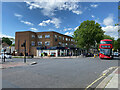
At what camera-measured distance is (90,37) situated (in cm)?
4078

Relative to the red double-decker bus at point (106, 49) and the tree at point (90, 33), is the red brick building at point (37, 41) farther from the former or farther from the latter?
the red double-decker bus at point (106, 49)

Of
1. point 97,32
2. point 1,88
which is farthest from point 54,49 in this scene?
point 1,88

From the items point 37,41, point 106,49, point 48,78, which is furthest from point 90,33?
point 48,78

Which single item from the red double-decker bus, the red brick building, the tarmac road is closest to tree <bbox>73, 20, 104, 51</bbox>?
the red brick building

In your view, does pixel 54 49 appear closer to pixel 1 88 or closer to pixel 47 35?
pixel 47 35

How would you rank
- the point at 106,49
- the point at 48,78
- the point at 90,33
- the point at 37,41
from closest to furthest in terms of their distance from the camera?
the point at 48,78
the point at 106,49
the point at 90,33
the point at 37,41

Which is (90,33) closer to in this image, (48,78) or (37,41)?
(37,41)

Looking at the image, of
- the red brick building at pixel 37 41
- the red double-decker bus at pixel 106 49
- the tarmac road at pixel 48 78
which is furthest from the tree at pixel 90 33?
the tarmac road at pixel 48 78

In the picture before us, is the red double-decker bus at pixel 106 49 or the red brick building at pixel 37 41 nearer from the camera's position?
the red double-decker bus at pixel 106 49

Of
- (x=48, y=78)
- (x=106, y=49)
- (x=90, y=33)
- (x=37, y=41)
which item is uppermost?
(x=90, y=33)

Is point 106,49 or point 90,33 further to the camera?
point 90,33

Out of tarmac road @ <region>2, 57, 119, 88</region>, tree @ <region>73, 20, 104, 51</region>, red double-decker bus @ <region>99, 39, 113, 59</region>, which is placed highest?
tree @ <region>73, 20, 104, 51</region>

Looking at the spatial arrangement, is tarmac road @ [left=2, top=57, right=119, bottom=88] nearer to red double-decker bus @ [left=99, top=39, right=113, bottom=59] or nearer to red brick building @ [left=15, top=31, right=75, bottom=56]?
red double-decker bus @ [left=99, top=39, right=113, bottom=59]

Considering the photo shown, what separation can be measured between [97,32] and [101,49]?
712 inches
